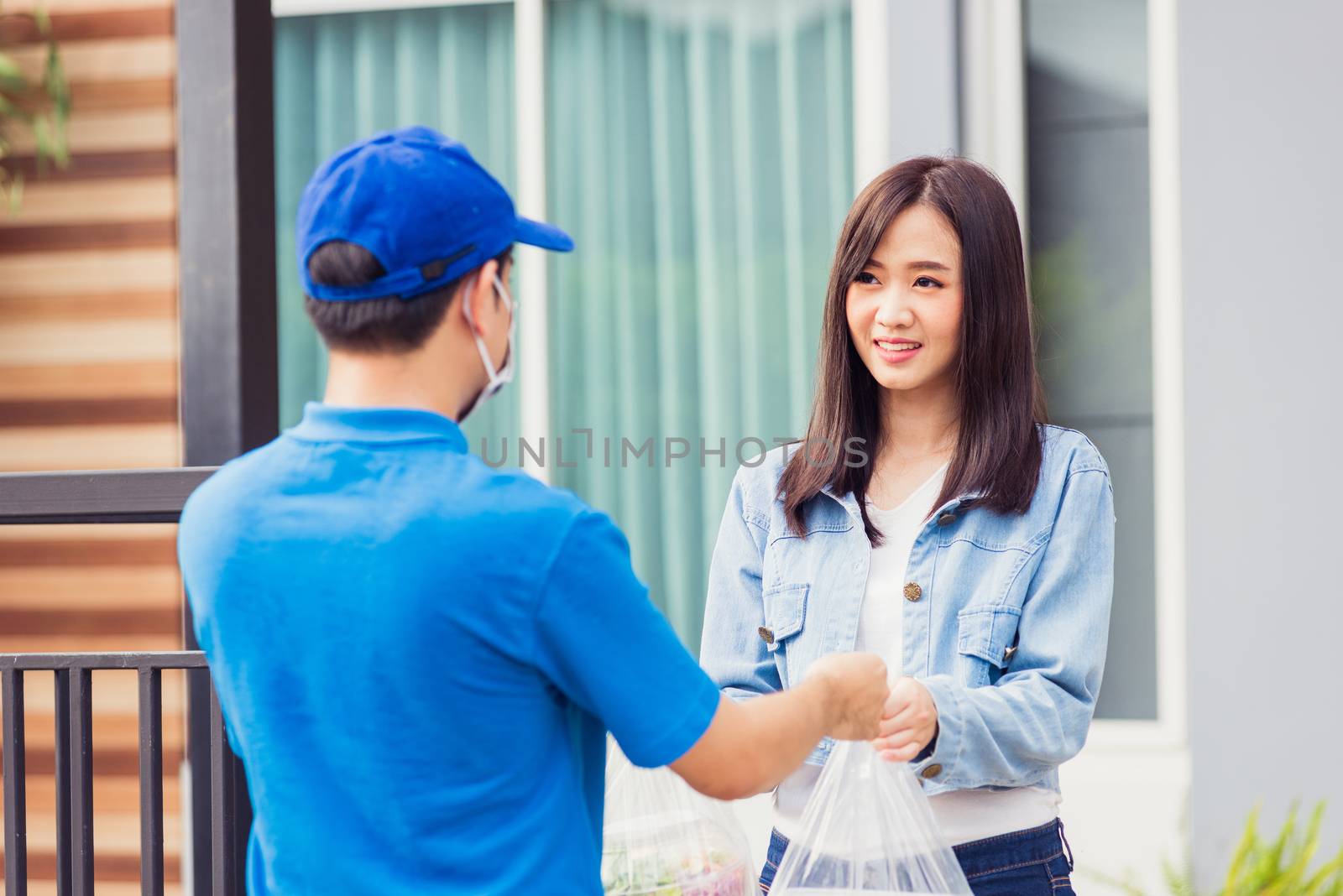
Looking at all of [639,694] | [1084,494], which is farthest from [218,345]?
[1084,494]

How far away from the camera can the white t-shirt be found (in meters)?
1.57

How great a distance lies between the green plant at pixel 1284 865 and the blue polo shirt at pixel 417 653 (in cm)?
209

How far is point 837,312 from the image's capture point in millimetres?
1747

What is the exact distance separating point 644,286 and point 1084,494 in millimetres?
2184

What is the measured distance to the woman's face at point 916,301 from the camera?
65.2 inches

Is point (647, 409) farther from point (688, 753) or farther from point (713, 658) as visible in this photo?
point (688, 753)

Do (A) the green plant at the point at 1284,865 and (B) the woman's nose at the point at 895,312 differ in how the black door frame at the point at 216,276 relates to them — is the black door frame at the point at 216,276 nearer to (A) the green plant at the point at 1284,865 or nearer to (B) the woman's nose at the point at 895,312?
(B) the woman's nose at the point at 895,312

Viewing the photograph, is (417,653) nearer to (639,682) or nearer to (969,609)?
(639,682)

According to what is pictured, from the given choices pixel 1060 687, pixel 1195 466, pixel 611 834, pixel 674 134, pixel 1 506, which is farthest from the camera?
pixel 674 134

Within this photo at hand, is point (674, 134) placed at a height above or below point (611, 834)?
above

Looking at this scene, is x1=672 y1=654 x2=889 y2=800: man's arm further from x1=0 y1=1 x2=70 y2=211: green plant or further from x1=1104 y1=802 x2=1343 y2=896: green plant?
x1=0 y1=1 x2=70 y2=211: green plant

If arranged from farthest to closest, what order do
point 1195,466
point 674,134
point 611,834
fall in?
point 674,134 < point 1195,466 < point 611,834

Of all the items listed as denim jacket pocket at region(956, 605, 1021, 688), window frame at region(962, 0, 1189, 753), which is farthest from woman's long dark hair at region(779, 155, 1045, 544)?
window frame at region(962, 0, 1189, 753)

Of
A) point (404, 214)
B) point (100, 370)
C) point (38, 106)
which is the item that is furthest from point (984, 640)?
point (38, 106)
